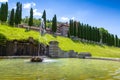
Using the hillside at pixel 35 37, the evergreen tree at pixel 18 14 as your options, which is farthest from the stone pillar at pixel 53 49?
the evergreen tree at pixel 18 14

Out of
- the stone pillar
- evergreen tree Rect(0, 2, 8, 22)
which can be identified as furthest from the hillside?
the stone pillar

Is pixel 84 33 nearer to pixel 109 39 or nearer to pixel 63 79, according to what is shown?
pixel 109 39

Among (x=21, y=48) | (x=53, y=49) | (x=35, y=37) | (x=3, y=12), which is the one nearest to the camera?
(x=21, y=48)

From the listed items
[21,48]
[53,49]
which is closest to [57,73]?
[21,48]

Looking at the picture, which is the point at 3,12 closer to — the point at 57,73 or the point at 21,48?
the point at 21,48

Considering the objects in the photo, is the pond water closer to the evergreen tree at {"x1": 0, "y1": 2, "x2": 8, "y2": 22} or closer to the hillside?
the hillside

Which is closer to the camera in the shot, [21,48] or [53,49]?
[21,48]

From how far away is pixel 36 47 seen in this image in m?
62.6

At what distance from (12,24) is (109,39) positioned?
57455 mm

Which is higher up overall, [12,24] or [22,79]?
[12,24]

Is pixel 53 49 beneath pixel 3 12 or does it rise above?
beneath

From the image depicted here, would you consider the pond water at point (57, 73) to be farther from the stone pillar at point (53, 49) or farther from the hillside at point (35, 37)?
the hillside at point (35, 37)

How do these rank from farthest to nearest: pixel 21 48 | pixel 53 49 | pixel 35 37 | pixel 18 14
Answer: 1. pixel 18 14
2. pixel 35 37
3. pixel 53 49
4. pixel 21 48

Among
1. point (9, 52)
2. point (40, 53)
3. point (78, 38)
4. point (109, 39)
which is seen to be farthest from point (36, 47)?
point (109, 39)
